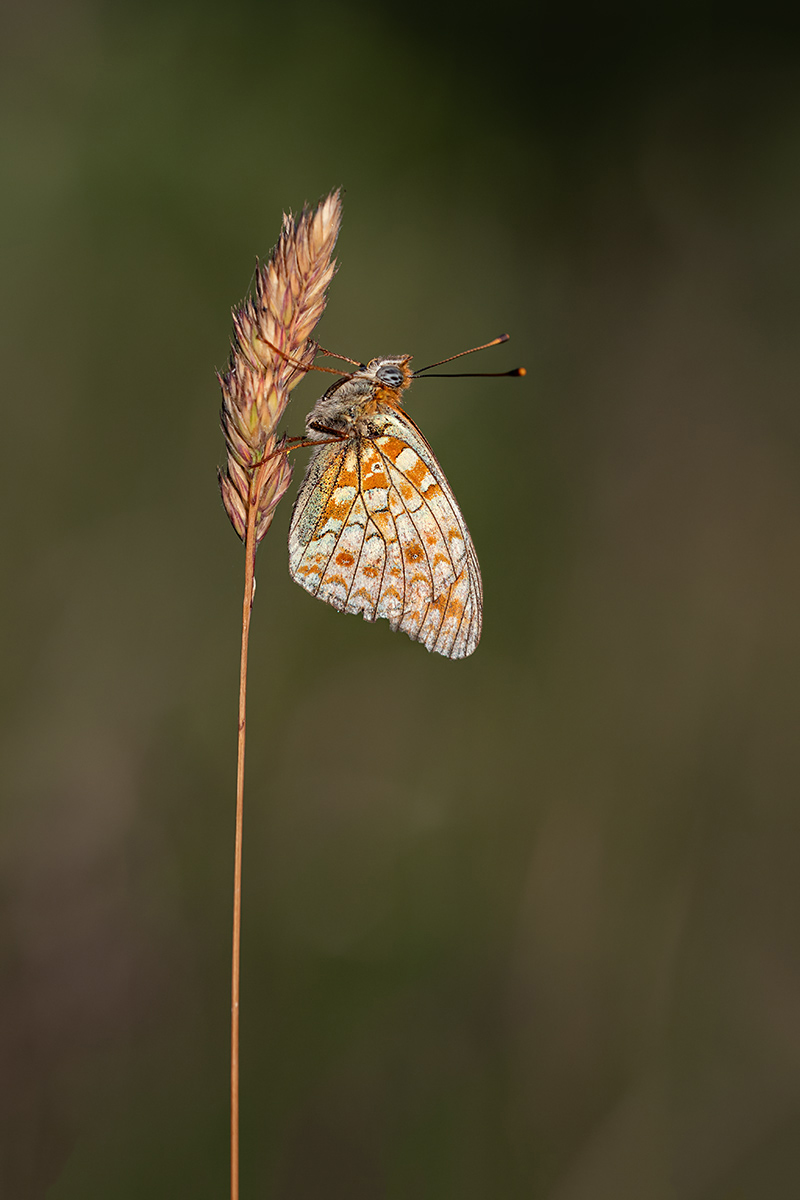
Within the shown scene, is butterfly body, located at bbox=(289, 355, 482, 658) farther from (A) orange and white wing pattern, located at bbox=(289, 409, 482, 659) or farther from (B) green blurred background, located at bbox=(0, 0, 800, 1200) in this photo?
(B) green blurred background, located at bbox=(0, 0, 800, 1200)

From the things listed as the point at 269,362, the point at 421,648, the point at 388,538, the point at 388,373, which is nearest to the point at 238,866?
the point at 269,362

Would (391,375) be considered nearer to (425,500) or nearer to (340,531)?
(425,500)

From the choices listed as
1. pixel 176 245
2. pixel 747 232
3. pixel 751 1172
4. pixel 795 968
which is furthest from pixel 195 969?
pixel 747 232

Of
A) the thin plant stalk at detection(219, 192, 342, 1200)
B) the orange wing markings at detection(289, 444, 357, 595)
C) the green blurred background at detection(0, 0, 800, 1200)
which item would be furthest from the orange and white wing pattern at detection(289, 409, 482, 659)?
the green blurred background at detection(0, 0, 800, 1200)

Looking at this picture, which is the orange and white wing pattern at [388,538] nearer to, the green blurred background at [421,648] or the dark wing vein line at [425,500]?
the dark wing vein line at [425,500]

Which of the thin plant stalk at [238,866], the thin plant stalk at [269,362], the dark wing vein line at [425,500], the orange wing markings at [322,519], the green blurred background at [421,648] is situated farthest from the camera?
the green blurred background at [421,648]

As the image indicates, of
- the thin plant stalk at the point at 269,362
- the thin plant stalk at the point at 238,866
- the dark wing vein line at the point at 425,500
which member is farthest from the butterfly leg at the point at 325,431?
the thin plant stalk at the point at 238,866
